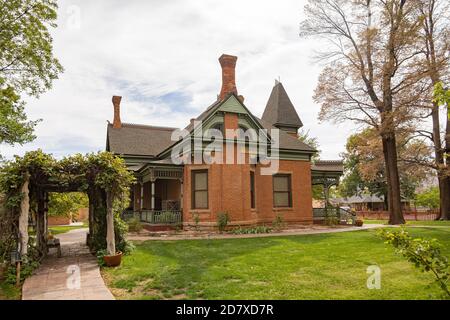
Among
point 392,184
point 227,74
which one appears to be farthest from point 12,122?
point 392,184

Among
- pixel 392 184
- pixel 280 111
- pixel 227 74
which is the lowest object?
pixel 392 184

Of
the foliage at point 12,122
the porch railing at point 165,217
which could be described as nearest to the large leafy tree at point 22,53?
the foliage at point 12,122

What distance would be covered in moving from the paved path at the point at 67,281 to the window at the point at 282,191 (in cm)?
1279

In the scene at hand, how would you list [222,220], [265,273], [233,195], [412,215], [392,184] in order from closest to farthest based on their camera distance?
1. [265,273]
2. [222,220]
3. [233,195]
4. [392,184]
5. [412,215]

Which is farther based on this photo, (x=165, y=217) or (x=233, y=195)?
(x=165, y=217)

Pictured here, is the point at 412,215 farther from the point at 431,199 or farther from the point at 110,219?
the point at 110,219

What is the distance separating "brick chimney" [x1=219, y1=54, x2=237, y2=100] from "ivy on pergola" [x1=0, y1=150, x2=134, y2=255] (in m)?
11.5

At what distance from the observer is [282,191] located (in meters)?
21.4

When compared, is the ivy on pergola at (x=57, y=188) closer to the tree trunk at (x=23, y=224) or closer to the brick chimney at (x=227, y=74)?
the tree trunk at (x=23, y=224)

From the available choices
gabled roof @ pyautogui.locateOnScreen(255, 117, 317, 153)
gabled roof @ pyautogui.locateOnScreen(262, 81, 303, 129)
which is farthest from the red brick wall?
gabled roof @ pyautogui.locateOnScreen(262, 81, 303, 129)

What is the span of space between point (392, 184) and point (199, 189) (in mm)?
13746
